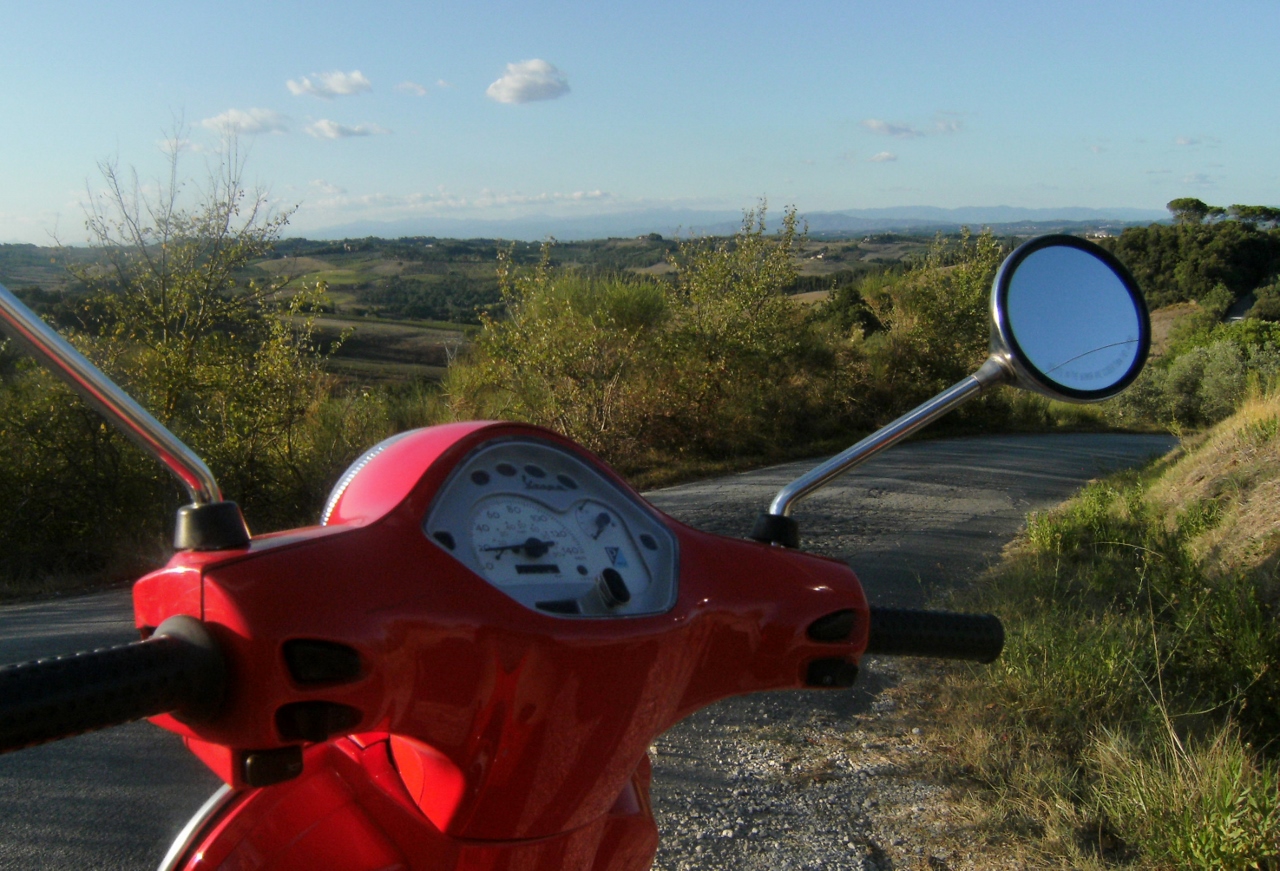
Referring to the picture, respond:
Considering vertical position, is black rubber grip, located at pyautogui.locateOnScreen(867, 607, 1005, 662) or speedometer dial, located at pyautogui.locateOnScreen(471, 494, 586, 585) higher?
speedometer dial, located at pyautogui.locateOnScreen(471, 494, 586, 585)

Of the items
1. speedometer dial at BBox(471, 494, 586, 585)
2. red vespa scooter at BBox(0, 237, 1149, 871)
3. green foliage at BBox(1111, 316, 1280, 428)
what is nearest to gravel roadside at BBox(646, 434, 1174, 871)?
red vespa scooter at BBox(0, 237, 1149, 871)

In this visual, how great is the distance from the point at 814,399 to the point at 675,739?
16.2m

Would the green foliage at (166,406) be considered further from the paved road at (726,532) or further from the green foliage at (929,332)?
the green foliage at (929,332)

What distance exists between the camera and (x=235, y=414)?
11.0 metres

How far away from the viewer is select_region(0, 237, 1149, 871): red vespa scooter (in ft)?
3.04

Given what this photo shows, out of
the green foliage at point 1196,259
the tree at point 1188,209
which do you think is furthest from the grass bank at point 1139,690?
the tree at point 1188,209

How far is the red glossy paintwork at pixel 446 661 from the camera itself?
3.07 feet

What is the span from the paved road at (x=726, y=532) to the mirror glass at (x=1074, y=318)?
2319 mm

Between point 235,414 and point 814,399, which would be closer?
point 235,414

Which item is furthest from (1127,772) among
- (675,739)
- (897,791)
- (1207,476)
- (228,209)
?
(228,209)

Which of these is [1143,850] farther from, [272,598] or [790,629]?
[272,598]

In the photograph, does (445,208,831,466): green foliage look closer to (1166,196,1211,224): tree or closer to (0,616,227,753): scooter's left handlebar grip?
(0,616,227,753): scooter's left handlebar grip

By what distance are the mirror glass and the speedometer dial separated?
89 centimetres

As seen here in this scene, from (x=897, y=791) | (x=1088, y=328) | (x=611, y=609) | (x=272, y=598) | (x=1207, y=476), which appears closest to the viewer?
(x=272, y=598)
